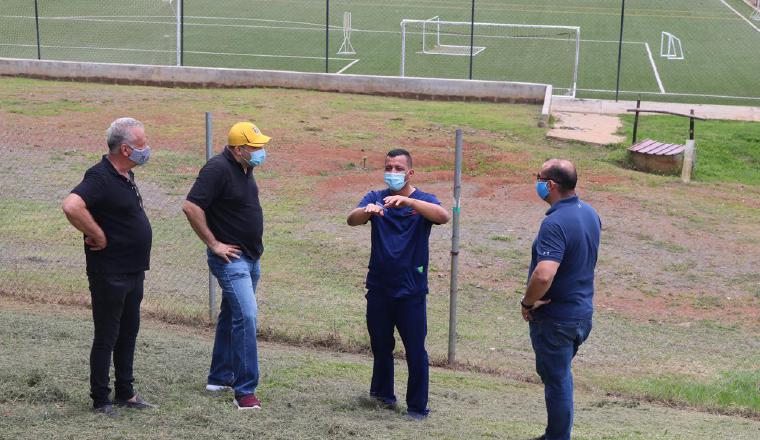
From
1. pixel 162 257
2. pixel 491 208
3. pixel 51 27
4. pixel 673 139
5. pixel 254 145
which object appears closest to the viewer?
pixel 254 145

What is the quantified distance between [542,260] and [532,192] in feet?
31.2

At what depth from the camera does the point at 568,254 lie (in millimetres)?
6039

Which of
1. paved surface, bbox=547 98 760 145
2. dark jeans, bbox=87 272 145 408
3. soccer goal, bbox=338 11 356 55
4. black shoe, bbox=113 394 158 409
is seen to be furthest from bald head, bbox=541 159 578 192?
soccer goal, bbox=338 11 356 55

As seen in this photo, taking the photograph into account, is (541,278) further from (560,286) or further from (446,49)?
(446,49)

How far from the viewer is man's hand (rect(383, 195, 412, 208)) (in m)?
6.44

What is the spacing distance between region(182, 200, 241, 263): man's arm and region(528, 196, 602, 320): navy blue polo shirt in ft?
6.53

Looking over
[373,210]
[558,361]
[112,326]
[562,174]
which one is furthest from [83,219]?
[558,361]

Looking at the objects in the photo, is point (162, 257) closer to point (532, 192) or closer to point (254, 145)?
point (254, 145)

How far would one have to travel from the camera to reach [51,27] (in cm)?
3234

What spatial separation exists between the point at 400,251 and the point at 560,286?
1134 mm

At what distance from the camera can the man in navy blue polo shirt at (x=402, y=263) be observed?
6.61m

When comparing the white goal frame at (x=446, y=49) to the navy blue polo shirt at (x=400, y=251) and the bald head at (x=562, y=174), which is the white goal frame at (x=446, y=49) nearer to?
the navy blue polo shirt at (x=400, y=251)

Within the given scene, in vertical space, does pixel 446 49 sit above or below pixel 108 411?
above

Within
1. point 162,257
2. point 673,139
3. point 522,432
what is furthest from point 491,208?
point 522,432
